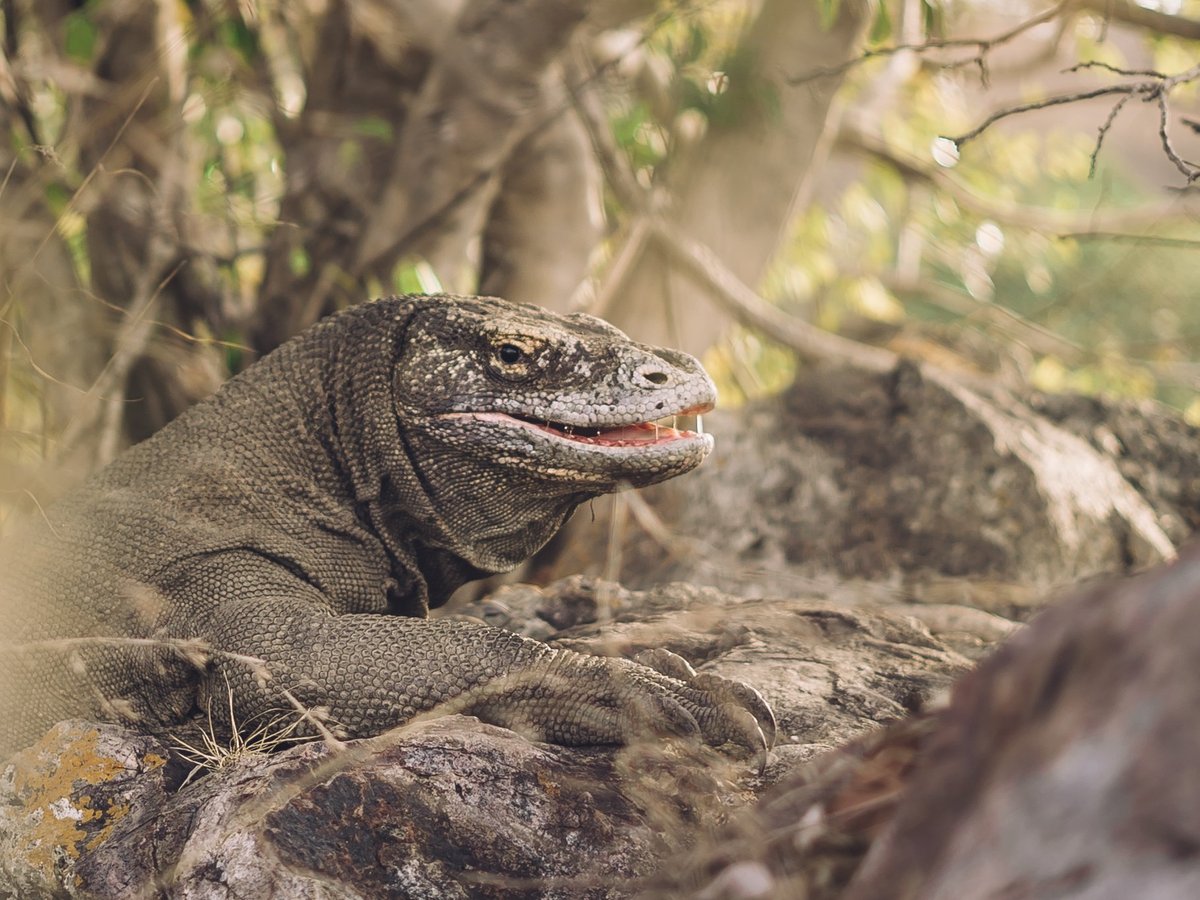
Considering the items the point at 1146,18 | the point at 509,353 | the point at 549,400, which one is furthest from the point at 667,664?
the point at 1146,18

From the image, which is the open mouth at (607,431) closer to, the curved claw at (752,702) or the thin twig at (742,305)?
the curved claw at (752,702)

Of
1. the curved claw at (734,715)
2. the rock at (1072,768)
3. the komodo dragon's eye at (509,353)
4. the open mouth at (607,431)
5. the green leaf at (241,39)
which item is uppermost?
the green leaf at (241,39)

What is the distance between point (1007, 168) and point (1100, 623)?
15672 millimetres

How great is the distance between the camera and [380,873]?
136 inches

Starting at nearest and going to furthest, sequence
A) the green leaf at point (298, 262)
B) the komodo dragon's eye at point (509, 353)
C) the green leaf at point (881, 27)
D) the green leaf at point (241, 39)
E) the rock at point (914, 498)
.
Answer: the komodo dragon's eye at point (509, 353)
the rock at point (914, 498)
the green leaf at point (881, 27)
the green leaf at point (298, 262)
the green leaf at point (241, 39)

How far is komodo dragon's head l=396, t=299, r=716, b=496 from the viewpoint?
455 centimetres

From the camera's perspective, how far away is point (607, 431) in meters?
4.66

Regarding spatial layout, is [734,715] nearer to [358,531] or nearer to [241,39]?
[358,531]

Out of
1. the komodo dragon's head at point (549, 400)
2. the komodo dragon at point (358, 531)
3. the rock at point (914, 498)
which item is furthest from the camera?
the rock at point (914, 498)

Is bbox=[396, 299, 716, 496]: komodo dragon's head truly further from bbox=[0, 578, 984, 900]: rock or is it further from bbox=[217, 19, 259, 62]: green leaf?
bbox=[217, 19, 259, 62]: green leaf

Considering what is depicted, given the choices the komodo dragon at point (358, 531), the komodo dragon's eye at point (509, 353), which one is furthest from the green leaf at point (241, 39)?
the komodo dragon's eye at point (509, 353)

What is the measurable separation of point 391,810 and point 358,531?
147 cm

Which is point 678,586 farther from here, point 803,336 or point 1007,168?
point 1007,168

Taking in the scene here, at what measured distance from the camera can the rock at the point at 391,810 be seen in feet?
11.3
